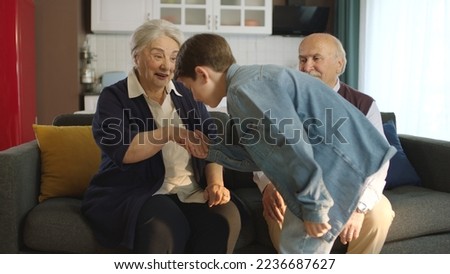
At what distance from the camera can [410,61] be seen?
3104 mm

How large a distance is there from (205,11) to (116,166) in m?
2.70

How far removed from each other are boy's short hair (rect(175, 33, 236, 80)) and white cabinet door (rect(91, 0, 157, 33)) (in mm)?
2767

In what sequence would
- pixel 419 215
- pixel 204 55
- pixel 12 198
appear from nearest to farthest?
pixel 204 55 → pixel 12 198 → pixel 419 215

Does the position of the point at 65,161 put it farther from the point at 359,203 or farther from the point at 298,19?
the point at 298,19

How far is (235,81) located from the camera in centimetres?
108

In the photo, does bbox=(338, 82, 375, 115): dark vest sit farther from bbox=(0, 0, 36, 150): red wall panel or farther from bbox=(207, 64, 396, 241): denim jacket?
bbox=(0, 0, 36, 150): red wall panel

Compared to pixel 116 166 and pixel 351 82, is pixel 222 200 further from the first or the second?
pixel 351 82

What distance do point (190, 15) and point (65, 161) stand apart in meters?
2.46

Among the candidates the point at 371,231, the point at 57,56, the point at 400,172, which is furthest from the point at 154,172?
the point at 57,56

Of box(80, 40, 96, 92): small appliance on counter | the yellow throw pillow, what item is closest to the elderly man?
the yellow throw pillow

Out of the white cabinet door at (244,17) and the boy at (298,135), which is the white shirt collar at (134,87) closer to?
the boy at (298,135)

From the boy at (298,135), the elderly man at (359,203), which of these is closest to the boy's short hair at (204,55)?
the boy at (298,135)

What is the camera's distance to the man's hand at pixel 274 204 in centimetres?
A: 136

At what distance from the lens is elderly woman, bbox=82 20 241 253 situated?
1.30 m
